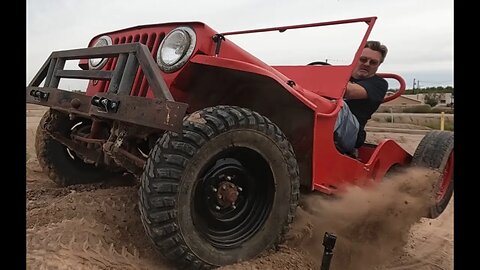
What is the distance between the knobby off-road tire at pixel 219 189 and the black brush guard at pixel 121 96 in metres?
0.15

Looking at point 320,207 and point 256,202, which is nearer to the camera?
point 256,202

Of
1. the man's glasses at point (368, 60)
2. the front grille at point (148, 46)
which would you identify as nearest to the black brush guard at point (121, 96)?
the front grille at point (148, 46)

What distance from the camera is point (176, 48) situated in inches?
118

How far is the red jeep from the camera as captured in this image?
2527mm

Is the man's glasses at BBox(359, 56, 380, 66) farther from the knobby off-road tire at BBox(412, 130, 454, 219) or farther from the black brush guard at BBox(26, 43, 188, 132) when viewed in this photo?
the black brush guard at BBox(26, 43, 188, 132)

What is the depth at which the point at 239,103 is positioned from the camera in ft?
11.3

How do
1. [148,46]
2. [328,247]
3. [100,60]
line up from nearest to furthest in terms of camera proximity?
[328,247]
[148,46]
[100,60]

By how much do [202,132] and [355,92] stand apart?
2050 millimetres

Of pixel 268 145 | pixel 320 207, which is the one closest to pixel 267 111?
pixel 268 145

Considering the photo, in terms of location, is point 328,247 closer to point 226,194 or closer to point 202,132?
point 226,194

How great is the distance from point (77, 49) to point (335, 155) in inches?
79.6

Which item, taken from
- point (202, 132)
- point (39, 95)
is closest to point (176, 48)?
point (202, 132)

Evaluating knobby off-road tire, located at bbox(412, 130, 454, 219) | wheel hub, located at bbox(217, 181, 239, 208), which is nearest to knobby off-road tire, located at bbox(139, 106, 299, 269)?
wheel hub, located at bbox(217, 181, 239, 208)
